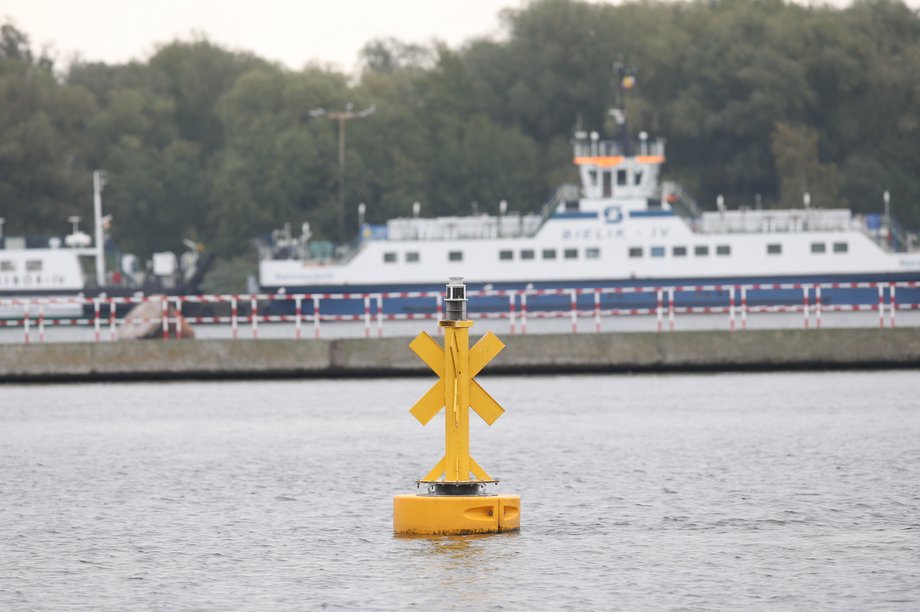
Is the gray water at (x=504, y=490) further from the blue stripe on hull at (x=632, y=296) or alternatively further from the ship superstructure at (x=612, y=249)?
the ship superstructure at (x=612, y=249)

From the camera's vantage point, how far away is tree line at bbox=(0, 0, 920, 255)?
297ft

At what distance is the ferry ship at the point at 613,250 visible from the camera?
6956 centimetres

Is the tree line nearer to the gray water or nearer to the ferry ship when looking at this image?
the ferry ship

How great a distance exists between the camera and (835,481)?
53.7 feet

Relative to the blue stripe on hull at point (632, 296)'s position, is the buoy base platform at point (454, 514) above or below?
below

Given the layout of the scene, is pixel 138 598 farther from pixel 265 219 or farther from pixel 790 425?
pixel 265 219

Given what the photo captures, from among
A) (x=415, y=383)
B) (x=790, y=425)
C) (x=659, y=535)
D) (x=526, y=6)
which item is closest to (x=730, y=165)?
(x=526, y=6)

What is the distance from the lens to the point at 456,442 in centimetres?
1299

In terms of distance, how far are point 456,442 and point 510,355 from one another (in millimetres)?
16151

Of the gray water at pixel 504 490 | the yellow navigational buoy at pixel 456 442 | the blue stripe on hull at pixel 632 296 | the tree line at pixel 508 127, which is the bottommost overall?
the gray water at pixel 504 490

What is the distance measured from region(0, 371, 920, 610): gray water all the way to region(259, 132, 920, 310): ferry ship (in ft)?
141

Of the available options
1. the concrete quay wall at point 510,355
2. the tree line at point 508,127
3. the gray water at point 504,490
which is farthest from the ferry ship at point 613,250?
the gray water at point 504,490

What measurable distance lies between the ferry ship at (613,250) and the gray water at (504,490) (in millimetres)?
42963

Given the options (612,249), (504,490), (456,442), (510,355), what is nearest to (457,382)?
(456,442)
